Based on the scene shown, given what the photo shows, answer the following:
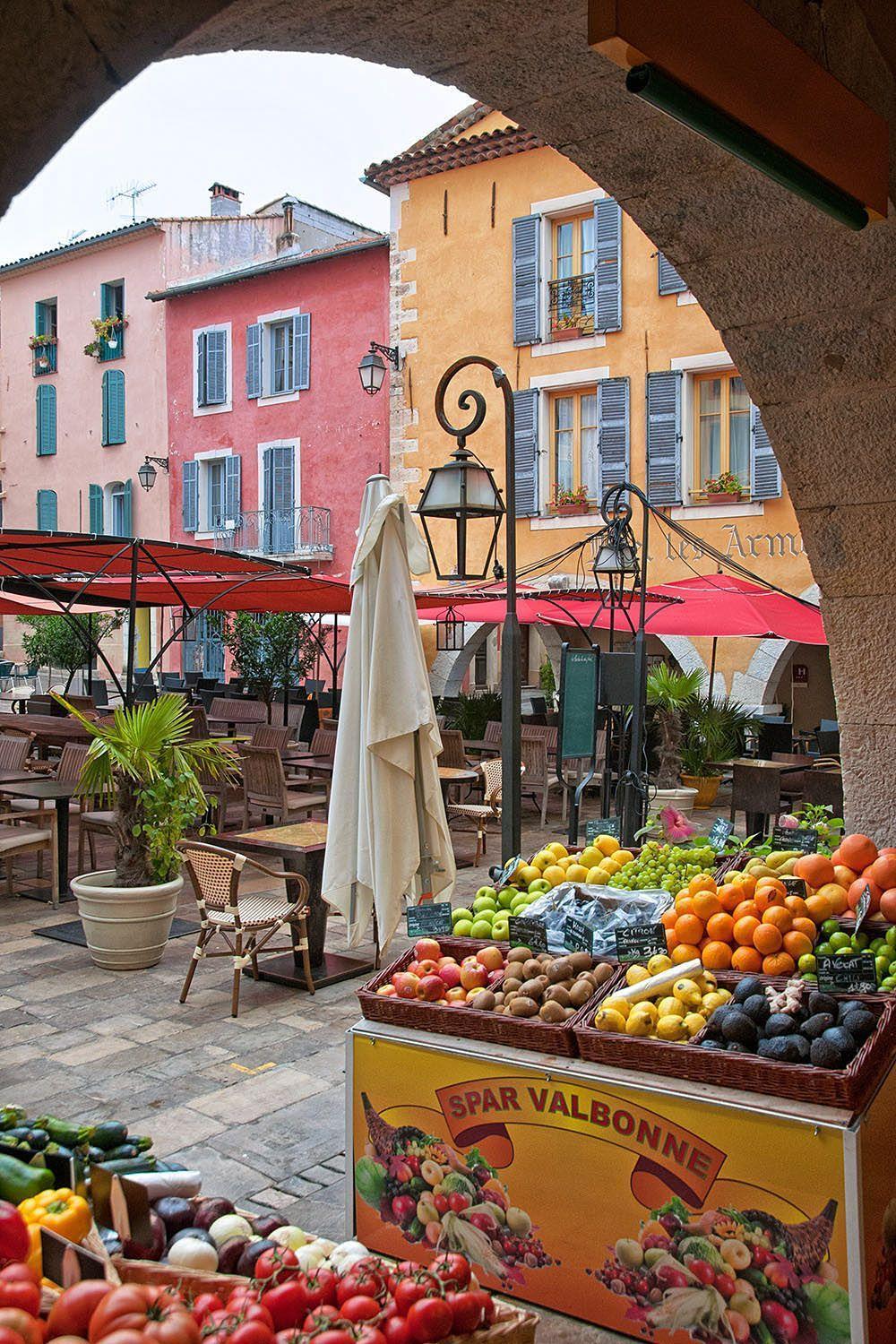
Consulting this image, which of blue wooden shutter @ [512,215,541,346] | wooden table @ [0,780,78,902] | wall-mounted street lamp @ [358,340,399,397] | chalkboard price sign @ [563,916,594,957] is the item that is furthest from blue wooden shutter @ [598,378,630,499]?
chalkboard price sign @ [563,916,594,957]

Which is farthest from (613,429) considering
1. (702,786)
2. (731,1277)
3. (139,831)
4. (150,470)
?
(731,1277)

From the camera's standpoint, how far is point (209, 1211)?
222cm

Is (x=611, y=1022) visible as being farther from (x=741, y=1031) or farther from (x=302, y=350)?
(x=302, y=350)

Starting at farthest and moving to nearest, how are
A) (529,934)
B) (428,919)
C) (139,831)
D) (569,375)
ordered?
(569,375) < (139,831) < (428,919) < (529,934)

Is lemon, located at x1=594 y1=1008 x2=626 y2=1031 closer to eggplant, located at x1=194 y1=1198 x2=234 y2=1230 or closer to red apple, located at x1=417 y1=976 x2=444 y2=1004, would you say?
red apple, located at x1=417 y1=976 x2=444 y2=1004

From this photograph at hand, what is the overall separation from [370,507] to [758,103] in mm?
2757

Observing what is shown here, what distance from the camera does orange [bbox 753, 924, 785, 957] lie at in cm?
314

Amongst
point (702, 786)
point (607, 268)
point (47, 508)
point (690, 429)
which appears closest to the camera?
point (702, 786)

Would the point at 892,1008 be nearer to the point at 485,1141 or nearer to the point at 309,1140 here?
the point at 485,1141

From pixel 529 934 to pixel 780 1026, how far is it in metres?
0.87

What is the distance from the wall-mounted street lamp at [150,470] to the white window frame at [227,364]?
1.29m

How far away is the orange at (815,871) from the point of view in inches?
136

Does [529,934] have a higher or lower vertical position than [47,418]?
lower

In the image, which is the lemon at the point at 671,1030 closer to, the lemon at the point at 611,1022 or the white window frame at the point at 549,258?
the lemon at the point at 611,1022
